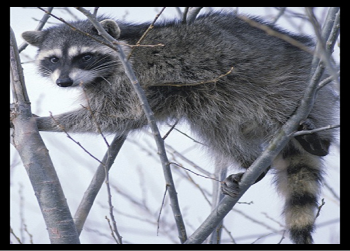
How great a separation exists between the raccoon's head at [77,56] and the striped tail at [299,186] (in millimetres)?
1450

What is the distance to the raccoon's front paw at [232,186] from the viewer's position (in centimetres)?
287

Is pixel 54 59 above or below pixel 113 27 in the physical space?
below

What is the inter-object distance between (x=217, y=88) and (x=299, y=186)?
90cm

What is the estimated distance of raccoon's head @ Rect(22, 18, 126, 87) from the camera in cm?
353

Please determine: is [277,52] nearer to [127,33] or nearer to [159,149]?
[127,33]

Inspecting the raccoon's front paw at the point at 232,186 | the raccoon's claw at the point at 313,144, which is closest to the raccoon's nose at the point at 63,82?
the raccoon's front paw at the point at 232,186

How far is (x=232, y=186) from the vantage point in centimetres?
295

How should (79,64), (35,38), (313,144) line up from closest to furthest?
(313,144)
(79,64)
(35,38)

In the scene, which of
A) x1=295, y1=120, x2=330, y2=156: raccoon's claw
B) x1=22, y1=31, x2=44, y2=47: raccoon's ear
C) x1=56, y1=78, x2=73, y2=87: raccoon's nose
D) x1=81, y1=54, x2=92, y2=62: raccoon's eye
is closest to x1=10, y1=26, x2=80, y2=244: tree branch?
x1=56, y1=78, x2=73, y2=87: raccoon's nose

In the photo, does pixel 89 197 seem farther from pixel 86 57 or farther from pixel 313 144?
pixel 313 144

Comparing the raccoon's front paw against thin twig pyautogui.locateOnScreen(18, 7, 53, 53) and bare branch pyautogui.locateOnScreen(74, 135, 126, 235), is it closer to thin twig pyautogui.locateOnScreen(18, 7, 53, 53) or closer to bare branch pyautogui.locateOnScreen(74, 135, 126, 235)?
bare branch pyautogui.locateOnScreen(74, 135, 126, 235)

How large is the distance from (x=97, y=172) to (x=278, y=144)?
131 centimetres

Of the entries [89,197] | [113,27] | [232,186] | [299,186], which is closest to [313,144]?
[299,186]

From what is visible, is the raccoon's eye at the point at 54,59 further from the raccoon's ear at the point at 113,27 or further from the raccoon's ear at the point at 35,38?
the raccoon's ear at the point at 113,27
